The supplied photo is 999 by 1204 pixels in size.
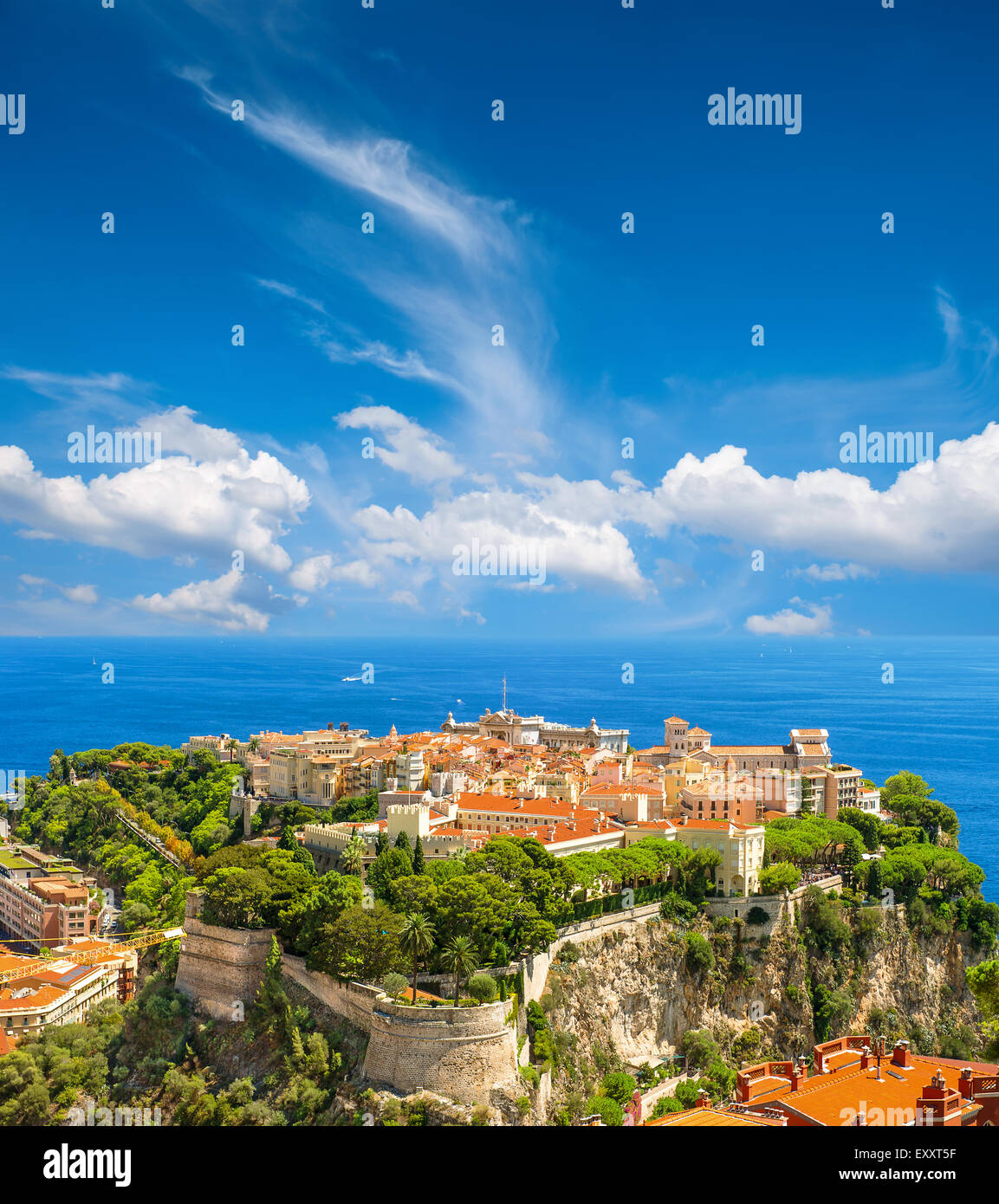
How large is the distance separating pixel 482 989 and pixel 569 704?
93189 mm

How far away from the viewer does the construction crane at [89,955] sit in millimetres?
27938

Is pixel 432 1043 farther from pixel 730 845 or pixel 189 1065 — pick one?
pixel 730 845

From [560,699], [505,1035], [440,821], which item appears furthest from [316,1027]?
[560,699]

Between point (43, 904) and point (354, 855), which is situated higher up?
point (354, 855)

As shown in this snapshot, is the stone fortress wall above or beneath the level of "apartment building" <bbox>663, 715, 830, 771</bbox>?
beneath

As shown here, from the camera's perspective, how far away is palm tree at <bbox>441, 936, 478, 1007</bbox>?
19.6m

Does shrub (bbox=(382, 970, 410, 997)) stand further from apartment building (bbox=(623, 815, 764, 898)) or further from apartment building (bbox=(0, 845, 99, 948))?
apartment building (bbox=(0, 845, 99, 948))

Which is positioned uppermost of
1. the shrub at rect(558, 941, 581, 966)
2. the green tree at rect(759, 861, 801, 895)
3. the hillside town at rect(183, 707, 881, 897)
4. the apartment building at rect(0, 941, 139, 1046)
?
the hillside town at rect(183, 707, 881, 897)

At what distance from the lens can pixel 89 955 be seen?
2909 centimetres

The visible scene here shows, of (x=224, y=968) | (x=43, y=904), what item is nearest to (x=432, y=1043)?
(x=224, y=968)

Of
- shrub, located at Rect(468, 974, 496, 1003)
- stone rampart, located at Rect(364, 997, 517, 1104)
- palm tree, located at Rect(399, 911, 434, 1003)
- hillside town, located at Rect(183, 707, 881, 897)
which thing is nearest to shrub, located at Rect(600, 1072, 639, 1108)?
stone rampart, located at Rect(364, 997, 517, 1104)

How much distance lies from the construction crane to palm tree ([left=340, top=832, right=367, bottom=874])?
4618 millimetres

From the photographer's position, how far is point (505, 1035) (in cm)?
1903
